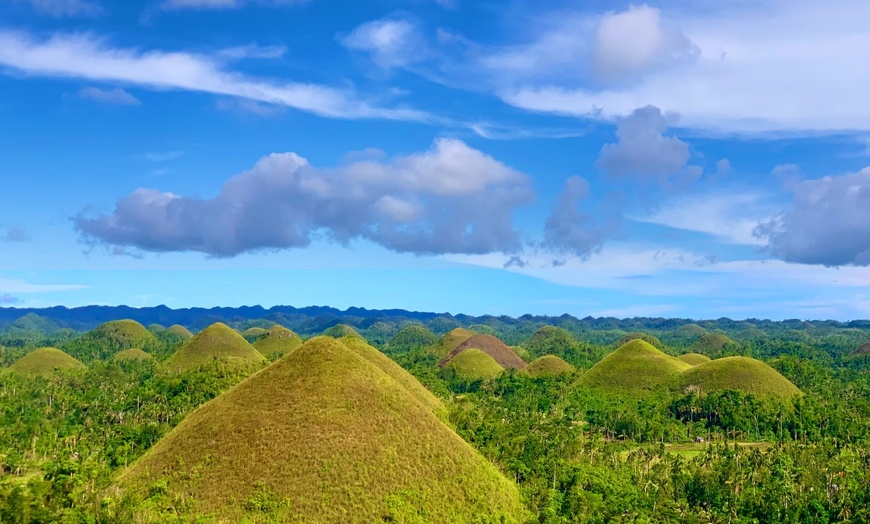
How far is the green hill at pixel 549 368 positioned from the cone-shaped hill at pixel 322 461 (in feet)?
335

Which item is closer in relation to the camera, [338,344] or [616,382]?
[338,344]

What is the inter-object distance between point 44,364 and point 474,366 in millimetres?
117391

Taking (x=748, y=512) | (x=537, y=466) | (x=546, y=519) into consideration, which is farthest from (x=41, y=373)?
(x=748, y=512)

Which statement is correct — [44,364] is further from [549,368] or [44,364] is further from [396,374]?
[549,368]

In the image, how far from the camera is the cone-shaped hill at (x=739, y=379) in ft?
433

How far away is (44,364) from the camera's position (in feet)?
578

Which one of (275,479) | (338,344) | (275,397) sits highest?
Result: (338,344)

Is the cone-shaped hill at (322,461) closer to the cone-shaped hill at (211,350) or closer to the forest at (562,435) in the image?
A: the forest at (562,435)

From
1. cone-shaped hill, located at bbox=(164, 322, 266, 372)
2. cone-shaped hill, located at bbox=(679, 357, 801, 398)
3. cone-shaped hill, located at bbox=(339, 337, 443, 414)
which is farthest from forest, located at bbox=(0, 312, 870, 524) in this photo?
cone-shaped hill, located at bbox=(339, 337, 443, 414)

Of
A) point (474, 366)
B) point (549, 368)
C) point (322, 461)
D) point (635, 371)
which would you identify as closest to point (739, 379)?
point (635, 371)

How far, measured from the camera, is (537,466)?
77188mm

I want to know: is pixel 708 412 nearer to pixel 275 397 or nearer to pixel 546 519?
pixel 546 519

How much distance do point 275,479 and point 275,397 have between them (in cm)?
1358

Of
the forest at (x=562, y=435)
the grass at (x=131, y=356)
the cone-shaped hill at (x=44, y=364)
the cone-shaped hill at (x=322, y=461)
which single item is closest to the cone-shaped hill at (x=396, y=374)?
the forest at (x=562, y=435)
